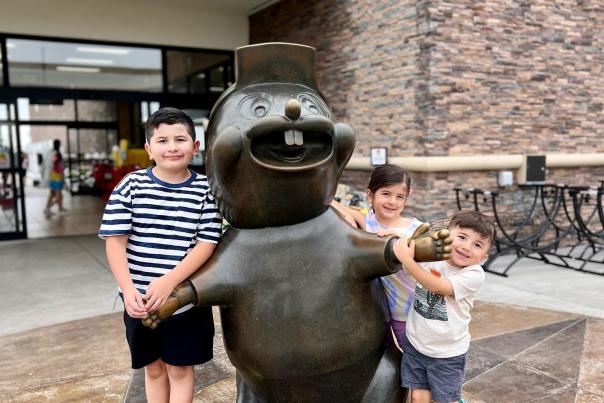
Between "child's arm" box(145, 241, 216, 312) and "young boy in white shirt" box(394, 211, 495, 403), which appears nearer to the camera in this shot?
"child's arm" box(145, 241, 216, 312)

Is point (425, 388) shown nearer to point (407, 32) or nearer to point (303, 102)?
point (303, 102)

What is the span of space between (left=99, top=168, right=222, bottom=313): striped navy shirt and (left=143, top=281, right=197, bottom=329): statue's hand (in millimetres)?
160

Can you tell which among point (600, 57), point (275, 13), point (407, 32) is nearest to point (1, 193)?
point (275, 13)

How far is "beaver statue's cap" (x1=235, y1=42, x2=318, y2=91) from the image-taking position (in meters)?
1.91

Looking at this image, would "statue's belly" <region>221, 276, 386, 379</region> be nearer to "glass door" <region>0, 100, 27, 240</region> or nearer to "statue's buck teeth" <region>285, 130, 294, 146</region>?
"statue's buck teeth" <region>285, 130, 294, 146</region>

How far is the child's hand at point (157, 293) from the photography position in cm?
180

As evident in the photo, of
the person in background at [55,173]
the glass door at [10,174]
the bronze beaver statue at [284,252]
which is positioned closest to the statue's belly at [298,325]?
the bronze beaver statue at [284,252]

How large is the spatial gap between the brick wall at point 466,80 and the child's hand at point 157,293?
4891 millimetres

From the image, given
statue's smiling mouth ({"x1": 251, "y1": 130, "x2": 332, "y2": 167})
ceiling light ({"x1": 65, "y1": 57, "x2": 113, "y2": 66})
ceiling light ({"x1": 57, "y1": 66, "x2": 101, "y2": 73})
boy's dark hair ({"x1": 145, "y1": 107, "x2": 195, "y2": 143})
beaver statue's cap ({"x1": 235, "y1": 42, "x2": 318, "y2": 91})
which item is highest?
ceiling light ({"x1": 65, "y1": 57, "x2": 113, "y2": 66})

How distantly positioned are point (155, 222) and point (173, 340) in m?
0.49

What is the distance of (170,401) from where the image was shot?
2201 millimetres

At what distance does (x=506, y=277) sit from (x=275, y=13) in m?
5.87

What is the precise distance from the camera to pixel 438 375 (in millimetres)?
2012

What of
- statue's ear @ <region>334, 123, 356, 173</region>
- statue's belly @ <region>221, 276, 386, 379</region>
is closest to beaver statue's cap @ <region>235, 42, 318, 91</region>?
statue's ear @ <region>334, 123, 356, 173</region>
